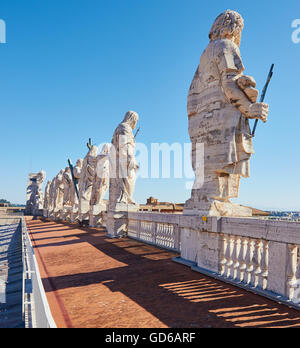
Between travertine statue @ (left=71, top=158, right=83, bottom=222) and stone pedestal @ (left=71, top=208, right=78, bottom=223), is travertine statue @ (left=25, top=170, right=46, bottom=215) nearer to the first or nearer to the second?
travertine statue @ (left=71, top=158, right=83, bottom=222)

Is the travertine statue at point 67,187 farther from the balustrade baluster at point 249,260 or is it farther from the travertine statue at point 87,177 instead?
the balustrade baluster at point 249,260

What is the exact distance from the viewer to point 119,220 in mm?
10828

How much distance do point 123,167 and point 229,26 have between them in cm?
666

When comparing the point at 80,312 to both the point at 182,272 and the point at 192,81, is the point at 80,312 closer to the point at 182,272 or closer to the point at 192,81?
the point at 182,272

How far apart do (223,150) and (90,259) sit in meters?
4.03

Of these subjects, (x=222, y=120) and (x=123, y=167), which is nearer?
(x=222, y=120)

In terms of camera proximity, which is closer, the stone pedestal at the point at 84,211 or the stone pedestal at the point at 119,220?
the stone pedestal at the point at 119,220

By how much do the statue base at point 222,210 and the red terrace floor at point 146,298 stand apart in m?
1.16

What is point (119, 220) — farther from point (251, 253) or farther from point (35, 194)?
point (35, 194)

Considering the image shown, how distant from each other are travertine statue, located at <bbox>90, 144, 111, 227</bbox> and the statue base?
408 inches

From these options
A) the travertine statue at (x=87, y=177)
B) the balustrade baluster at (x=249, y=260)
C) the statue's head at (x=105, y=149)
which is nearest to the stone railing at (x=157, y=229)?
the balustrade baluster at (x=249, y=260)

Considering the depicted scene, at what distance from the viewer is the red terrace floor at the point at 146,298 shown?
10.6ft

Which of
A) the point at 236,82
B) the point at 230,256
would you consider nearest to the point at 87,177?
the point at 236,82
